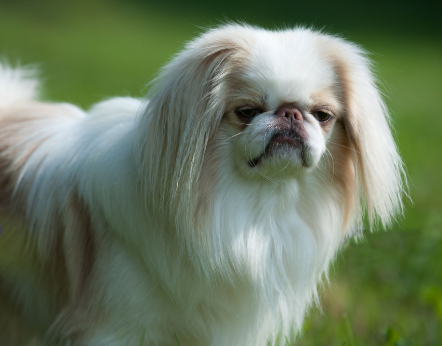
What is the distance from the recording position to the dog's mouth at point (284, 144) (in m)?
2.10

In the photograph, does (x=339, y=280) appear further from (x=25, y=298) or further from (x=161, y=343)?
(x=25, y=298)

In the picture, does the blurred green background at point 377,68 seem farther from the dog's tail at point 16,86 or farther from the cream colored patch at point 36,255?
the cream colored patch at point 36,255

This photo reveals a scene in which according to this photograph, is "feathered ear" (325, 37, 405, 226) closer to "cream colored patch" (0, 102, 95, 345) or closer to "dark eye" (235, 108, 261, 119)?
"dark eye" (235, 108, 261, 119)

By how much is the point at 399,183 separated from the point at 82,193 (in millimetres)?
1324

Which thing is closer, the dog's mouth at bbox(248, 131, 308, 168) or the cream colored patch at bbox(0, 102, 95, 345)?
the dog's mouth at bbox(248, 131, 308, 168)

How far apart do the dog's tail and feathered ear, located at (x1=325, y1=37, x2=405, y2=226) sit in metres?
1.71

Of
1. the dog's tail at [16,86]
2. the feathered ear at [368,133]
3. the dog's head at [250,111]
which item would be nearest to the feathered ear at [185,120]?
the dog's head at [250,111]

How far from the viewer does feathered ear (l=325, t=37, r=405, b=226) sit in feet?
7.45

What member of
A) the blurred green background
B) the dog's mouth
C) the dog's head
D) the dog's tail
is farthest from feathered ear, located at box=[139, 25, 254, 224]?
the dog's tail

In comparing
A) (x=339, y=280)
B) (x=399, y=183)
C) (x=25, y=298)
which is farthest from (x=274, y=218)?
(x=339, y=280)

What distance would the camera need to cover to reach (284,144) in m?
2.12

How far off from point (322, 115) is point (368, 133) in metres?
0.22

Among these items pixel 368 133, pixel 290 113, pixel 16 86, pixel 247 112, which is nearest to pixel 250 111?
pixel 247 112

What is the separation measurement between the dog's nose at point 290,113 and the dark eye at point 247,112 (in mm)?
85
